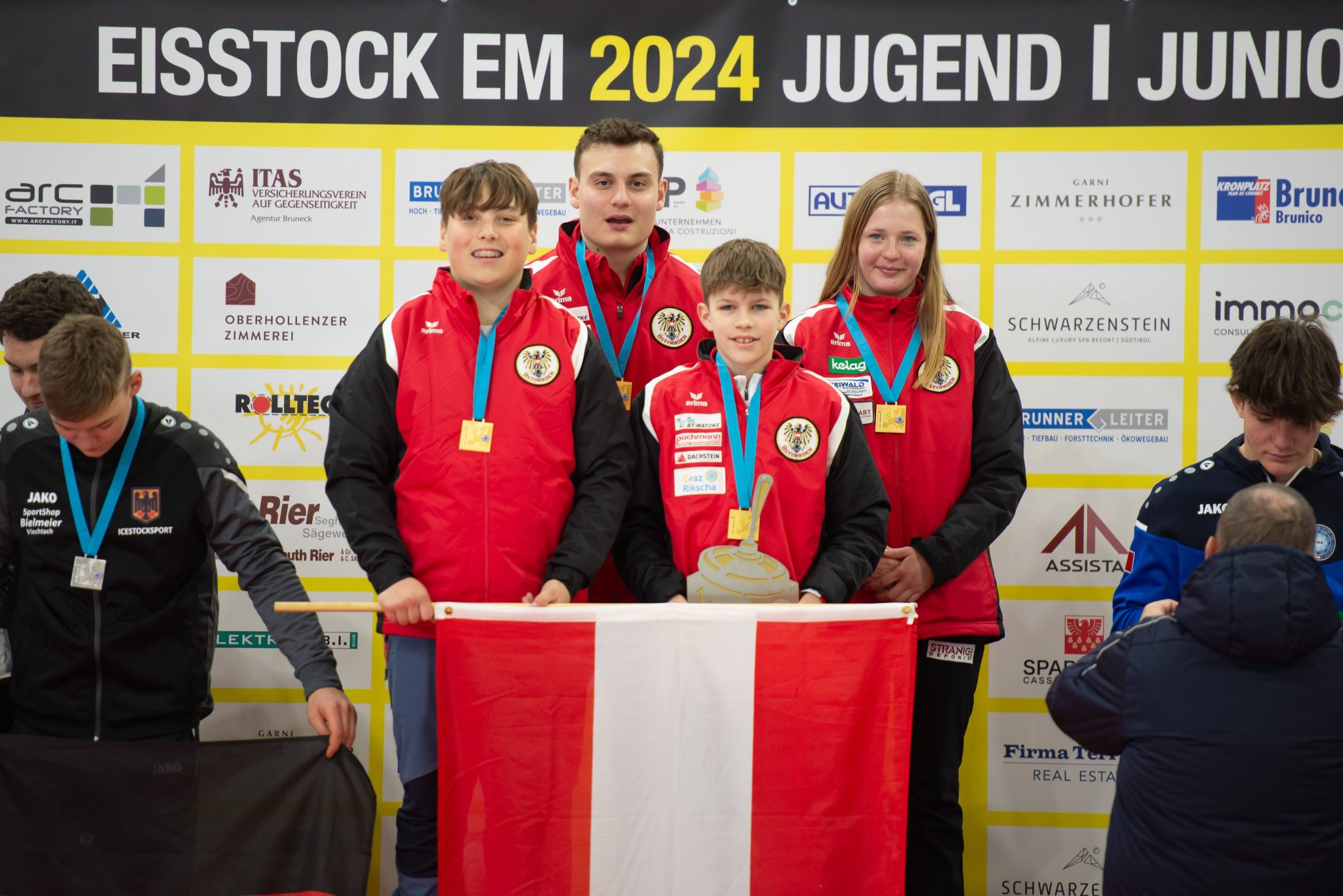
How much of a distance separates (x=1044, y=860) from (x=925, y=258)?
2.39 meters

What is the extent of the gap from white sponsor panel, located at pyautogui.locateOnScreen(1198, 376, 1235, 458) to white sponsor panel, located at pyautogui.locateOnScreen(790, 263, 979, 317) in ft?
2.94

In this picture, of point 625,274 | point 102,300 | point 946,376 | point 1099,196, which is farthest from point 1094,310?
point 102,300

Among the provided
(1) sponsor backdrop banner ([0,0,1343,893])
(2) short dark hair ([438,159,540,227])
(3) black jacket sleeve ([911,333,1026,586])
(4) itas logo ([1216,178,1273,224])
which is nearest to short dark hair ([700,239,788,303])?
(2) short dark hair ([438,159,540,227])

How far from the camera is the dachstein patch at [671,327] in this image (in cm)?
325

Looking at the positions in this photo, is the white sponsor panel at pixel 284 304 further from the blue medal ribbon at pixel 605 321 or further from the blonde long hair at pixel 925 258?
the blonde long hair at pixel 925 258

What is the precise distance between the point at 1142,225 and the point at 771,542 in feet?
7.35

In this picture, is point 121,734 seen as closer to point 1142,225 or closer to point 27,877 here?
point 27,877

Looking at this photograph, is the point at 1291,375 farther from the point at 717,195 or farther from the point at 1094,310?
the point at 717,195

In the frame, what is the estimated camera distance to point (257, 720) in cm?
415

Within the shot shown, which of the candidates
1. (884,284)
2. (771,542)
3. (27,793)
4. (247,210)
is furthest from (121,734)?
(884,284)

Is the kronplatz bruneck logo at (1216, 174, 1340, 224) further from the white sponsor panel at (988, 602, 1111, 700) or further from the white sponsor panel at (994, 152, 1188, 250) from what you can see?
the white sponsor panel at (988, 602, 1111, 700)

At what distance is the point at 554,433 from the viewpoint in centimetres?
274

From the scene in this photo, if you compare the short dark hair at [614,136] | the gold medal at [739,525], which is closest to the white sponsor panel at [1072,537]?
the gold medal at [739,525]

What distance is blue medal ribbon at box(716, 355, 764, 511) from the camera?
2773 mm
